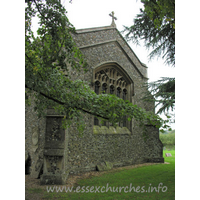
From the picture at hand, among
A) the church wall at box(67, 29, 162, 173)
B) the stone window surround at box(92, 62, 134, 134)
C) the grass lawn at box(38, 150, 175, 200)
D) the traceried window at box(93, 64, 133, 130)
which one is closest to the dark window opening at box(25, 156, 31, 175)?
the church wall at box(67, 29, 162, 173)


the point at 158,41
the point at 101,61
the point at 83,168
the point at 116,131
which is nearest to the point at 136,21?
the point at 158,41

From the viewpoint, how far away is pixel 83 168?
7.14 metres

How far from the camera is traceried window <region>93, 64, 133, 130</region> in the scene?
901cm

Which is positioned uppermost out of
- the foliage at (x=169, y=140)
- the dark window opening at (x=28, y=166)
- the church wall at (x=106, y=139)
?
the church wall at (x=106, y=139)

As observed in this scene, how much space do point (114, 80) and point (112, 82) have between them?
0.18m

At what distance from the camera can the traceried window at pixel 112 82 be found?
9.01 meters

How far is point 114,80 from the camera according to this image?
392 inches

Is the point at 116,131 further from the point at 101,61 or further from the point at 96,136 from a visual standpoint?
the point at 101,61

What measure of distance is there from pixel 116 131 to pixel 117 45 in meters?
4.77

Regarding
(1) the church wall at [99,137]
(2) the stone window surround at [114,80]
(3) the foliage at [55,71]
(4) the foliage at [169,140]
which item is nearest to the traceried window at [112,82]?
(2) the stone window surround at [114,80]

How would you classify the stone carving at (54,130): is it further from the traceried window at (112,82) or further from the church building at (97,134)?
the traceried window at (112,82)

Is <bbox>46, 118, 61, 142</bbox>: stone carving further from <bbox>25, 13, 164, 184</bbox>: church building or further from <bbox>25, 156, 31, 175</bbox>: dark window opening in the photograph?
<bbox>25, 156, 31, 175</bbox>: dark window opening

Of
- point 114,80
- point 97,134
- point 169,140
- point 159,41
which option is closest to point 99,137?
point 97,134

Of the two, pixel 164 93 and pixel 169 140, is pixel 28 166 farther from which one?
pixel 169 140
